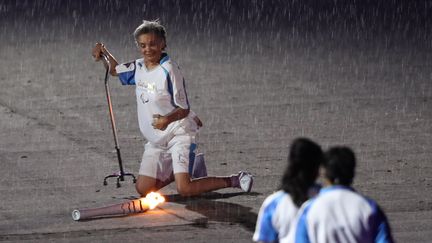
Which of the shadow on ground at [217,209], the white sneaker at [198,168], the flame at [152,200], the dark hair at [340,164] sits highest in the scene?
the dark hair at [340,164]

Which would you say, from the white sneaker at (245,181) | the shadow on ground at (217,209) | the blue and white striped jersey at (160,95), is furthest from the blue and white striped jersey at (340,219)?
the white sneaker at (245,181)

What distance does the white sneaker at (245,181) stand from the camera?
11.3m

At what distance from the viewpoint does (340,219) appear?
21.6 ft

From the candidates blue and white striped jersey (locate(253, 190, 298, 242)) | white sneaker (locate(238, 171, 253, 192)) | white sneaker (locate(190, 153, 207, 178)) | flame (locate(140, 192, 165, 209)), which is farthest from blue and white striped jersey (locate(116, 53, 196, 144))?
blue and white striped jersey (locate(253, 190, 298, 242))

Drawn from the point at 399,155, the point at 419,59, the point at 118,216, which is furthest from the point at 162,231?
the point at 419,59

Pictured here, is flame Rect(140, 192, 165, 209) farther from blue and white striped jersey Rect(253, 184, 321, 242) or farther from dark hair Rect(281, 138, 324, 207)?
dark hair Rect(281, 138, 324, 207)

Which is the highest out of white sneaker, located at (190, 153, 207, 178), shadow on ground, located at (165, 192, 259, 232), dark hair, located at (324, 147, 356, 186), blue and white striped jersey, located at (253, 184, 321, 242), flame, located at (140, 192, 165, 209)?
dark hair, located at (324, 147, 356, 186)

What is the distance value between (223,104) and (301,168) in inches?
359

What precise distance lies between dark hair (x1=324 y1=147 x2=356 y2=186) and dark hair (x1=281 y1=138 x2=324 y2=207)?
0.08m

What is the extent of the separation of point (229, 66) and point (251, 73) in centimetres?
59

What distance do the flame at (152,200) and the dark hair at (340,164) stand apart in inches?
174

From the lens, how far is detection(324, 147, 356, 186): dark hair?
6.54m

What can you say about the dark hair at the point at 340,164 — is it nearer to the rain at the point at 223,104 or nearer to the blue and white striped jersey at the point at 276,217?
the blue and white striped jersey at the point at 276,217

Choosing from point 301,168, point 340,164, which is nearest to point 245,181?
point 301,168
